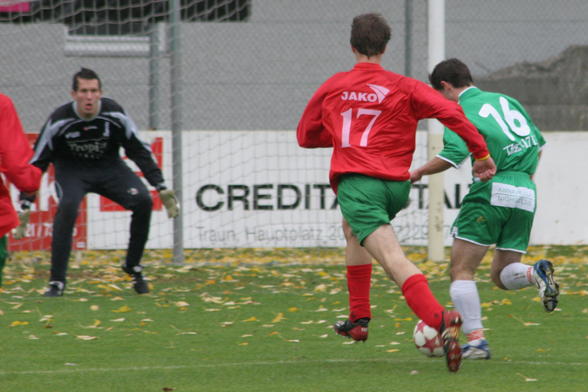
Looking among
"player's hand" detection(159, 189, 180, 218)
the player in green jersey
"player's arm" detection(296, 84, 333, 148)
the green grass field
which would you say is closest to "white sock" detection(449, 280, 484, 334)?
the player in green jersey

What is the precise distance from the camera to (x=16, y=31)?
45.4ft

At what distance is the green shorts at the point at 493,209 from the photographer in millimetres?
6188

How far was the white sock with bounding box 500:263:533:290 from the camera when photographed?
20.9 ft

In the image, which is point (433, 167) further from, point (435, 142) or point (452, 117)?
point (435, 142)

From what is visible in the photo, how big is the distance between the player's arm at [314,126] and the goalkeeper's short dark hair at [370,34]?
28 cm

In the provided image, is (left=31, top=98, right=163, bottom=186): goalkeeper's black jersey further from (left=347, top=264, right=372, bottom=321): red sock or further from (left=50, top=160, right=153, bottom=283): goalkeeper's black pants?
(left=347, top=264, right=372, bottom=321): red sock

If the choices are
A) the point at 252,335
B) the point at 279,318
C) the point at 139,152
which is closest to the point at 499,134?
the point at 252,335

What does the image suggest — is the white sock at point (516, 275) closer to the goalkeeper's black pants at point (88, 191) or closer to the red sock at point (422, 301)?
the red sock at point (422, 301)

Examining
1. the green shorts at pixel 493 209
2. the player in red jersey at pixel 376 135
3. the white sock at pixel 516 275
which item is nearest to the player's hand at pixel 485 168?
the player in red jersey at pixel 376 135

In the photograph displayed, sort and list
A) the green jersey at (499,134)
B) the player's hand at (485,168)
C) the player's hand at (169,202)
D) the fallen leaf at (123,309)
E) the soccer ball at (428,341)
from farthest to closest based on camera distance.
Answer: the player's hand at (169,202), the fallen leaf at (123,309), the green jersey at (499,134), the player's hand at (485,168), the soccer ball at (428,341)

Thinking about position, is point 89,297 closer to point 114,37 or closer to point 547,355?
point 547,355

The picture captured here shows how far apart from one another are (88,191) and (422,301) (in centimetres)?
439

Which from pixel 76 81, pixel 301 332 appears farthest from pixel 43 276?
pixel 301 332

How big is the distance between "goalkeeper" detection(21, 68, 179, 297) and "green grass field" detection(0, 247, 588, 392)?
1.23 ft
